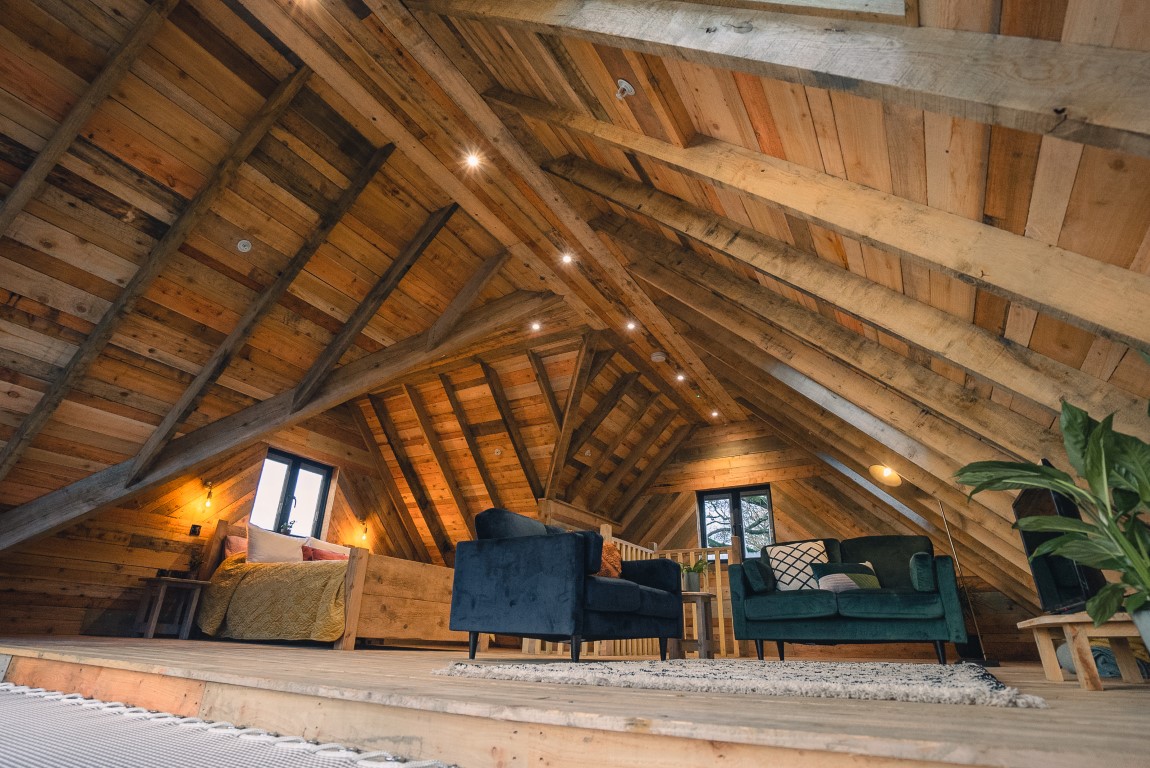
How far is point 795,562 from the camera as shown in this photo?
468cm

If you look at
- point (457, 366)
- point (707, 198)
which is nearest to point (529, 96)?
point (707, 198)

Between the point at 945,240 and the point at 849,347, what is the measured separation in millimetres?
1345

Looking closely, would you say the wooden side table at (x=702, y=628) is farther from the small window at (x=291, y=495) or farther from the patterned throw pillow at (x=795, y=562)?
the small window at (x=291, y=495)

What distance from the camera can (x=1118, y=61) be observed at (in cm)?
111

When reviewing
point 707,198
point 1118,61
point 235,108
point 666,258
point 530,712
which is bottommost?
point 530,712

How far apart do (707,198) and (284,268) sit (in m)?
3.27

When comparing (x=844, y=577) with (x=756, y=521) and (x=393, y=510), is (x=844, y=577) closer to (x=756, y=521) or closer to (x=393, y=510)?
(x=756, y=521)

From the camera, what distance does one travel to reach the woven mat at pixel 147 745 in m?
1.05

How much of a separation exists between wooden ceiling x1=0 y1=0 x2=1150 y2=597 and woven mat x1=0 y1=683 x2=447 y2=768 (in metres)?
1.86

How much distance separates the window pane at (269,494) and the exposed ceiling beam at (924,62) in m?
6.18

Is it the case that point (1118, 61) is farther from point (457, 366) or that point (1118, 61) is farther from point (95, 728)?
point (457, 366)

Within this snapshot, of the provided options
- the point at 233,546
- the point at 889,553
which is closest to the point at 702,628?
the point at 889,553

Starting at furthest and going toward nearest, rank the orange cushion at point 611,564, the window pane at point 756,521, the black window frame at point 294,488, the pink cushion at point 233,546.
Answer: the window pane at point 756,521
the black window frame at point 294,488
the pink cushion at point 233,546
the orange cushion at point 611,564

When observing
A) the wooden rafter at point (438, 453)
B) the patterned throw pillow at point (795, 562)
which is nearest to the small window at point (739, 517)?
the patterned throw pillow at point (795, 562)
